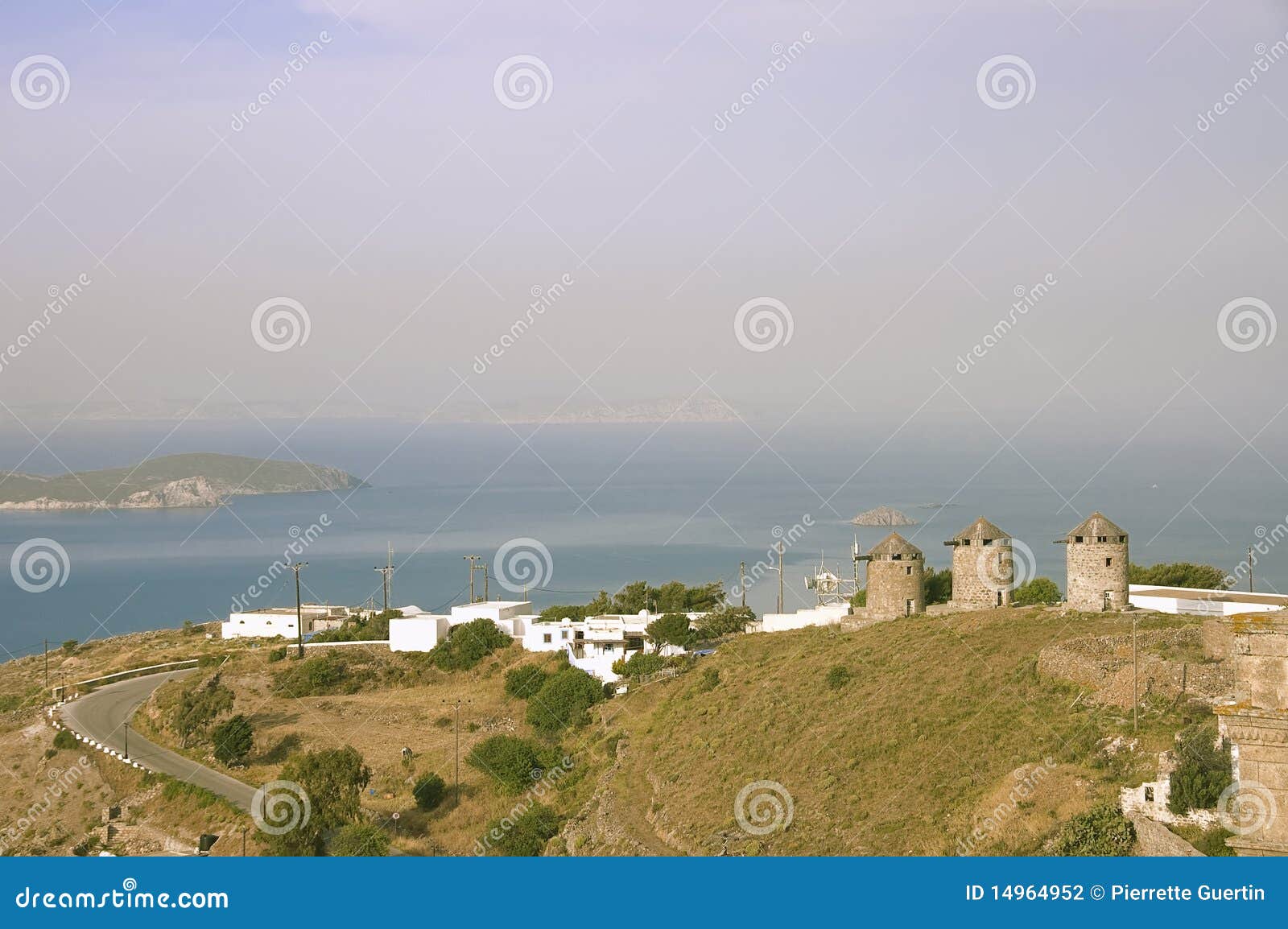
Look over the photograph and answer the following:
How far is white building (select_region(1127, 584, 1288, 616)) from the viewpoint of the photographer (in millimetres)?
21875

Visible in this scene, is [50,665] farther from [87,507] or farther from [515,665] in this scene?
[87,507]

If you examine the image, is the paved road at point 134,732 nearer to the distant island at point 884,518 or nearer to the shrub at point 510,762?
the shrub at point 510,762

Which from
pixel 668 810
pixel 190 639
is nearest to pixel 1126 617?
pixel 668 810

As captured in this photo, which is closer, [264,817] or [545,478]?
[264,817]

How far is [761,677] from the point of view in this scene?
2397cm

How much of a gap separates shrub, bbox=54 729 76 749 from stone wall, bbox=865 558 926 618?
18.4 meters

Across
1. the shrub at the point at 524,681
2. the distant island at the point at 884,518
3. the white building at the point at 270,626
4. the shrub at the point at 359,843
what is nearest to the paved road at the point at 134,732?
the shrub at the point at 359,843

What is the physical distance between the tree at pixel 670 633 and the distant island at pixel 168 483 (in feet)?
379

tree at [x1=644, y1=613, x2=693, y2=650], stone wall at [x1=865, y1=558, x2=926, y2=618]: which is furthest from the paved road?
stone wall at [x1=865, y1=558, x2=926, y2=618]

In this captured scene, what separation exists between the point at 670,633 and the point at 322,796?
1166 cm

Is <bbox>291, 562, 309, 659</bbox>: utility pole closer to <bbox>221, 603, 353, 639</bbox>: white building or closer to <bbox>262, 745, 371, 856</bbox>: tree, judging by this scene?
<bbox>221, 603, 353, 639</bbox>: white building

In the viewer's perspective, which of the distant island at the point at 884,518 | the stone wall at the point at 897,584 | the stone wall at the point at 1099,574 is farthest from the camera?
the distant island at the point at 884,518

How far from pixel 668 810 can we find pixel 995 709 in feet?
16.6

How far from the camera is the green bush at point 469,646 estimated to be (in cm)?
3275
